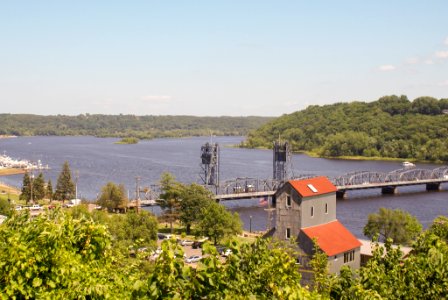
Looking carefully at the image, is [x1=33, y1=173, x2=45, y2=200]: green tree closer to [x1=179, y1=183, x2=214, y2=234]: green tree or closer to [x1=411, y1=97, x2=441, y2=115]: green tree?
[x1=179, y1=183, x2=214, y2=234]: green tree

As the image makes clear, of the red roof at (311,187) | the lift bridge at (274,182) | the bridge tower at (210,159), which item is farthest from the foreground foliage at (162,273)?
the bridge tower at (210,159)

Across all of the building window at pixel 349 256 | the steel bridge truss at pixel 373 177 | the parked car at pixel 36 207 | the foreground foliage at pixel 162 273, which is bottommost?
the parked car at pixel 36 207

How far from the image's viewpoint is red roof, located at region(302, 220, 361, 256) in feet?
97.3

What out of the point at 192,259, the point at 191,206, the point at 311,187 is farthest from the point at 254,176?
the point at 311,187

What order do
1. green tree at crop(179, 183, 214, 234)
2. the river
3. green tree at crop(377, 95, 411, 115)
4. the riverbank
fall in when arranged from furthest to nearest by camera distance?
green tree at crop(377, 95, 411, 115) → the riverbank → the river → green tree at crop(179, 183, 214, 234)

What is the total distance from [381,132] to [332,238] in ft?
462

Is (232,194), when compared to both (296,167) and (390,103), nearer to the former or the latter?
(296,167)

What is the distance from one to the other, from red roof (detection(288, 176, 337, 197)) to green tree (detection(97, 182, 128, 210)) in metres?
A: 32.6

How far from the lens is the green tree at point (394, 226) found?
1619 inches

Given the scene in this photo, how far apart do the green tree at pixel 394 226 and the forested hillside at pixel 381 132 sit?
3928 inches

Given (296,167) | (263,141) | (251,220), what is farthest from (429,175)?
(263,141)

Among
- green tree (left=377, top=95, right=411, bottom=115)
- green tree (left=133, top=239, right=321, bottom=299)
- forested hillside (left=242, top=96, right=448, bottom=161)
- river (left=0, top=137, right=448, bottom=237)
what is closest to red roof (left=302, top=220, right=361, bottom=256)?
river (left=0, top=137, right=448, bottom=237)

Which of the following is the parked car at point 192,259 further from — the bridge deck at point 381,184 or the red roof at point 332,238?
the bridge deck at point 381,184

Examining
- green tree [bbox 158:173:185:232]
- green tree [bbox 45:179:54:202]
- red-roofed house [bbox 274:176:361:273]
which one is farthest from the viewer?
green tree [bbox 45:179:54:202]
